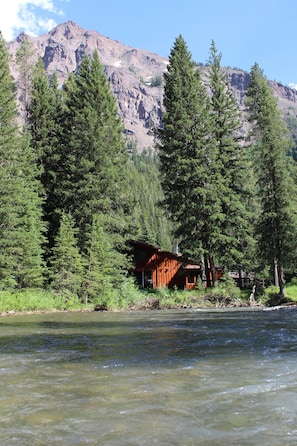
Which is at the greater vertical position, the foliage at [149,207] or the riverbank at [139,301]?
the foliage at [149,207]

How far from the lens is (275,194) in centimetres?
2994

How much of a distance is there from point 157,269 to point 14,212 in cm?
1835

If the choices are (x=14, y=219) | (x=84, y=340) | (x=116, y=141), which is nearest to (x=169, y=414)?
(x=84, y=340)

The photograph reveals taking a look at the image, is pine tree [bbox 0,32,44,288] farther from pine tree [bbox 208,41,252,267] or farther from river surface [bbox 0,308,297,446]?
river surface [bbox 0,308,297,446]

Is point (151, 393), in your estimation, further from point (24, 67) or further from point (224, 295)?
point (24, 67)

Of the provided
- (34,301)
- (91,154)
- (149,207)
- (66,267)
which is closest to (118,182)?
(91,154)

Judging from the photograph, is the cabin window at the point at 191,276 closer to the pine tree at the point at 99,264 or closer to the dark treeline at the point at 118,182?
the dark treeline at the point at 118,182

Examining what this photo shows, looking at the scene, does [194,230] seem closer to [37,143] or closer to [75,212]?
[75,212]

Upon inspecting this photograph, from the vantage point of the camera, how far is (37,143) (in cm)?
3631

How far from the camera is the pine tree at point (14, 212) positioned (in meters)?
25.9

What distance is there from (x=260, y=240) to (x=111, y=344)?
22568 mm

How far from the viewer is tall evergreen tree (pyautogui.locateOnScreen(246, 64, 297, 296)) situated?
2914cm

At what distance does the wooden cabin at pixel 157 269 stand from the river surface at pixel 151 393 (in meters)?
31.8

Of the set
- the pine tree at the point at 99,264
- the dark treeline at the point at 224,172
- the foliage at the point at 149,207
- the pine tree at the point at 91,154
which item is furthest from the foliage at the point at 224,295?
the foliage at the point at 149,207
